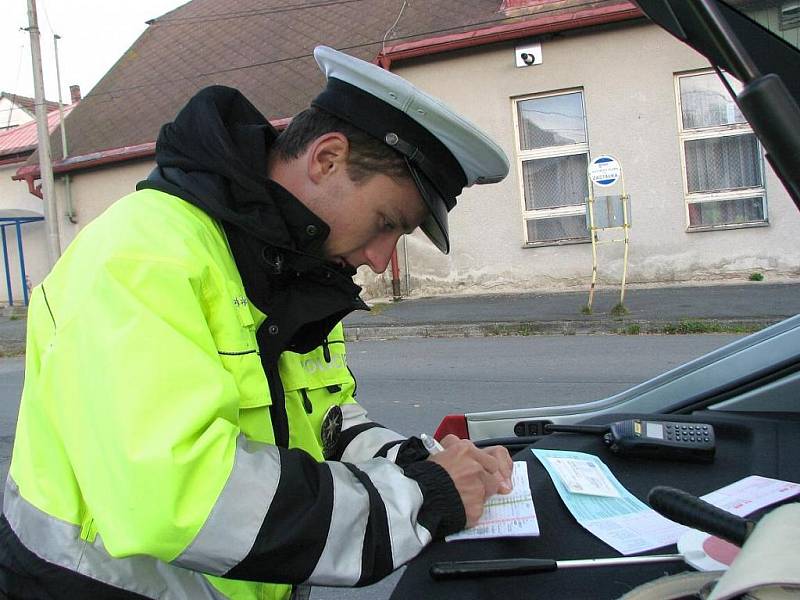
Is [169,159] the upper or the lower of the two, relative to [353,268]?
upper

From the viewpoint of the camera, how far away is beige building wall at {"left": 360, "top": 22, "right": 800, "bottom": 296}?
11.6 m

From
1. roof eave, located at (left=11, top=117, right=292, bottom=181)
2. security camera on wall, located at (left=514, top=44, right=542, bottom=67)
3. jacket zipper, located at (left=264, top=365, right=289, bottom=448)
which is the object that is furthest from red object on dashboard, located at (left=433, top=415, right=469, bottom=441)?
roof eave, located at (left=11, top=117, right=292, bottom=181)

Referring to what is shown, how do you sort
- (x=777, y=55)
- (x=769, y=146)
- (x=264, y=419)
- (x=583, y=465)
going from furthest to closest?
(x=583, y=465) < (x=264, y=419) < (x=777, y=55) < (x=769, y=146)

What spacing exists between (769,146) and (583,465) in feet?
3.41

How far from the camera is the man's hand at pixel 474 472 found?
150 cm

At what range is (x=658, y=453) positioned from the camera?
70.2 inches

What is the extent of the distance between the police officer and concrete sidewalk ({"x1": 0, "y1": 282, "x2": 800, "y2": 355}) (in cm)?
796

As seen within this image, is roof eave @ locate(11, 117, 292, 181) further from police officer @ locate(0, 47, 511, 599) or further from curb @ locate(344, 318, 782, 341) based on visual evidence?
police officer @ locate(0, 47, 511, 599)

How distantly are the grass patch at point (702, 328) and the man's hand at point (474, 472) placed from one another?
A: 25.9 feet

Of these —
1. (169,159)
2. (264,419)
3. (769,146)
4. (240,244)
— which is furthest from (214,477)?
(769,146)

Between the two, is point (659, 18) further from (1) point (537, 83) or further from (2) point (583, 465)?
(1) point (537, 83)

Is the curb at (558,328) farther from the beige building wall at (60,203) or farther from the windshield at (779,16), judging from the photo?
the windshield at (779,16)

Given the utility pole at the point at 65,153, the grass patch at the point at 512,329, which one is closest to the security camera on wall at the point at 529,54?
the grass patch at the point at 512,329

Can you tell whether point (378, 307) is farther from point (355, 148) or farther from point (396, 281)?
point (355, 148)
